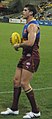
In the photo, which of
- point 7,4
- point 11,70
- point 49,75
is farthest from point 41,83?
point 7,4

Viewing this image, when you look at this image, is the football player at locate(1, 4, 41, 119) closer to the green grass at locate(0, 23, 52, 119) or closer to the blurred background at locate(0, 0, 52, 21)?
the green grass at locate(0, 23, 52, 119)

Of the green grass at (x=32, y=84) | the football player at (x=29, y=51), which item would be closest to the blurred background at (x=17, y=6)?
the green grass at (x=32, y=84)

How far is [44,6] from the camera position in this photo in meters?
68.9

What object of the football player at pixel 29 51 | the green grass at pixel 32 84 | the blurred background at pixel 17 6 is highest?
the football player at pixel 29 51

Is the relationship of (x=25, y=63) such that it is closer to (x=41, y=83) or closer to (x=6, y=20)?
(x=41, y=83)

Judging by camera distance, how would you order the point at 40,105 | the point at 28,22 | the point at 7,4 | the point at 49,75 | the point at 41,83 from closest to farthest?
the point at 28,22, the point at 40,105, the point at 41,83, the point at 49,75, the point at 7,4

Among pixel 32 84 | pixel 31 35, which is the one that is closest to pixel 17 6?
pixel 32 84

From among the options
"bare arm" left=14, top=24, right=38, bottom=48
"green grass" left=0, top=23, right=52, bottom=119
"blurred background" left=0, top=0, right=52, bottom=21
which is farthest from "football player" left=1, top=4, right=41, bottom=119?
"blurred background" left=0, top=0, right=52, bottom=21

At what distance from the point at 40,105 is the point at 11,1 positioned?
6891 cm

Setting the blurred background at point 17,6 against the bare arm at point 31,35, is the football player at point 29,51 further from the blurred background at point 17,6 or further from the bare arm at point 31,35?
the blurred background at point 17,6

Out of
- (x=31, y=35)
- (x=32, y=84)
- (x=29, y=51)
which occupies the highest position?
(x=31, y=35)

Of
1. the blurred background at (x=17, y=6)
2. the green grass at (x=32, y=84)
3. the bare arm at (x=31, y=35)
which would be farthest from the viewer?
the blurred background at (x=17, y=6)

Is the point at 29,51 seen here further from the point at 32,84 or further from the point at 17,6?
the point at 17,6

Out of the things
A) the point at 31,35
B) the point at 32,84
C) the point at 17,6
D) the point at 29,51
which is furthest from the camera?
the point at 17,6
